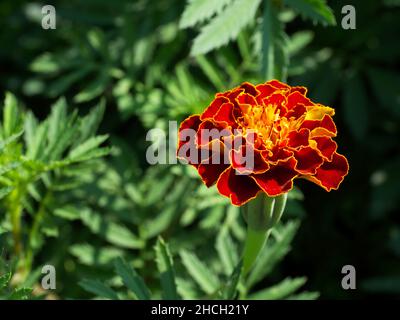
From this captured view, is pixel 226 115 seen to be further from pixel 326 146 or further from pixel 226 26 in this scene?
pixel 226 26

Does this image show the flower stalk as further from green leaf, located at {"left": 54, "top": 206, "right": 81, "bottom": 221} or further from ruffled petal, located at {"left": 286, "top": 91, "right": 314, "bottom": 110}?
green leaf, located at {"left": 54, "top": 206, "right": 81, "bottom": 221}

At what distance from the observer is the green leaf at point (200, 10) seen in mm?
1508

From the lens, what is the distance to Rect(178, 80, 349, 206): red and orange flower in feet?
3.76

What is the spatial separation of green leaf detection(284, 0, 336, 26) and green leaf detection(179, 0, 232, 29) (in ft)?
0.49

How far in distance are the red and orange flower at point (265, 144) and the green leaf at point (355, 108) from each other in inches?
31.2

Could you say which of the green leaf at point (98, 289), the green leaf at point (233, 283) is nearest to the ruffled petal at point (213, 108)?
the green leaf at point (233, 283)

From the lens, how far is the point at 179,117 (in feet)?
5.81

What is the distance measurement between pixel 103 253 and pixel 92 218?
0.09 meters

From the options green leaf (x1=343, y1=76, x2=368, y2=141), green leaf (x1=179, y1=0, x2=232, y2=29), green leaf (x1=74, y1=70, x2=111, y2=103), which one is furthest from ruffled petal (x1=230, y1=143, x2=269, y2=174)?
green leaf (x1=343, y1=76, x2=368, y2=141)

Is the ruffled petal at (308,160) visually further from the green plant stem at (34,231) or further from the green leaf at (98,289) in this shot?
the green plant stem at (34,231)
